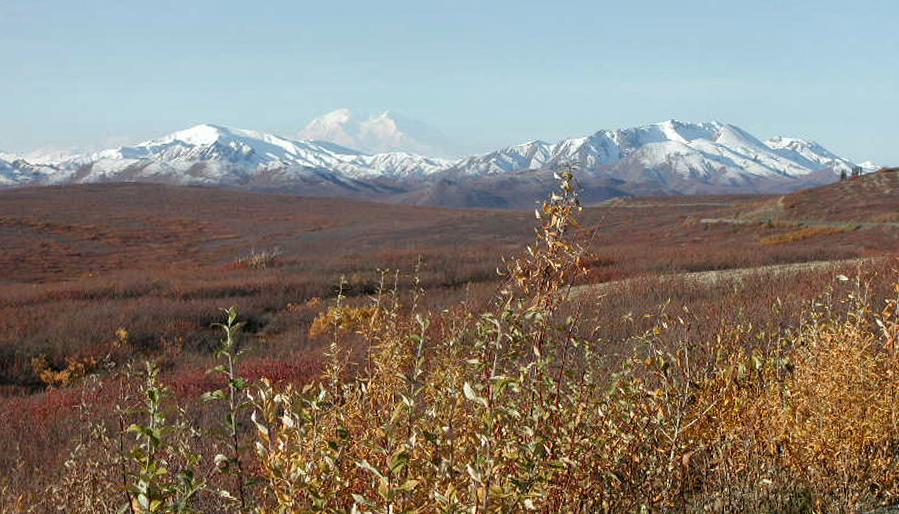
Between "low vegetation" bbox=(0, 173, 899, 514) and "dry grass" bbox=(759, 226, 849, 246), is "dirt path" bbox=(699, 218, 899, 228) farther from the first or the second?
"low vegetation" bbox=(0, 173, 899, 514)

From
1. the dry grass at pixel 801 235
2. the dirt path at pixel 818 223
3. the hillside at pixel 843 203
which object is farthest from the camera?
the hillside at pixel 843 203

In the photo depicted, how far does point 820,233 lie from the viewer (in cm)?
3341

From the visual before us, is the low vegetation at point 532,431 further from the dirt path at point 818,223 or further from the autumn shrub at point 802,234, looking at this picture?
the dirt path at point 818,223

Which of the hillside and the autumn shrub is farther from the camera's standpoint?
the hillside

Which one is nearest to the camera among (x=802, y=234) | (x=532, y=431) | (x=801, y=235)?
(x=532, y=431)

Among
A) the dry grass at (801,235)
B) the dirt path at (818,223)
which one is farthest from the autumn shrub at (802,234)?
the dirt path at (818,223)

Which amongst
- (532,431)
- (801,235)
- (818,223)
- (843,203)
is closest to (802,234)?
(801,235)

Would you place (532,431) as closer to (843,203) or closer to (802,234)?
(802,234)

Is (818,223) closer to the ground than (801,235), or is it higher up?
higher up

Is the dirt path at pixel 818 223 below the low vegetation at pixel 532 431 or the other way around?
below

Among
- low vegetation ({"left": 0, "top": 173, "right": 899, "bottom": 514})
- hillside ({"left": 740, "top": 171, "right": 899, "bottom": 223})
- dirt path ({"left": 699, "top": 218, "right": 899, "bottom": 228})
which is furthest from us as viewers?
hillside ({"left": 740, "top": 171, "right": 899, "bottom": 223})

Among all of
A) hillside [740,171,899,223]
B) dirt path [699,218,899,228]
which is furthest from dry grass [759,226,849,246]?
hillside [740,171,899,223]

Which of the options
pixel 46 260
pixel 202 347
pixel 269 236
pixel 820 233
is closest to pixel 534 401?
pixel 202 347

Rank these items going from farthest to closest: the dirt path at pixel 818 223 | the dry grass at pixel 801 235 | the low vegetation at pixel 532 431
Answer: the dirt path at pixel 818 223, the dry grass at pixel 801 235, the low vegetation at pixel 532 431
